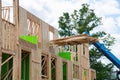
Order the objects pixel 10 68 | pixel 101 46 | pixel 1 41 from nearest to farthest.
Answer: pixel 1 41, pixel 10 68, pixel 101 46

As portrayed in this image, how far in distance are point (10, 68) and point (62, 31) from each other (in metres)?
32.4

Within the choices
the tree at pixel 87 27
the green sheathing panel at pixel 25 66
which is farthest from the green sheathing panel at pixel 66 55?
the tree at pixel 87 27

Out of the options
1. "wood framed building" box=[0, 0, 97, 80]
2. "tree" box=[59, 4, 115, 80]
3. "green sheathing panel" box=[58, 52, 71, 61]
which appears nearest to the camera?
"wood framed building" box=[0, 0, 97, 80]

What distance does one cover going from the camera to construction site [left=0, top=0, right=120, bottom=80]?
1526 cm

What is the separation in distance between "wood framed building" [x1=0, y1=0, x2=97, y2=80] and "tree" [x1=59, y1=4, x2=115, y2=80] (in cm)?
1669

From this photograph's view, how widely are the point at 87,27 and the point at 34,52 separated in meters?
30.6

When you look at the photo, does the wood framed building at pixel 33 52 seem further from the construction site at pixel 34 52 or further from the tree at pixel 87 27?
the tree at pixel 87 27

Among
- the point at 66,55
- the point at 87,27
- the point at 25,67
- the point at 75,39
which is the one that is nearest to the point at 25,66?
the point at 25,67

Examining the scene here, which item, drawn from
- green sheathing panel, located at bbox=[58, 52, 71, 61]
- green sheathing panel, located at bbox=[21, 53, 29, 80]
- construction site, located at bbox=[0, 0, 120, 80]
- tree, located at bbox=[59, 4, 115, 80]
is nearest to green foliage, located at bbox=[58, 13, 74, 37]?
tree, located at bbox=[59, 4, 115, 80]

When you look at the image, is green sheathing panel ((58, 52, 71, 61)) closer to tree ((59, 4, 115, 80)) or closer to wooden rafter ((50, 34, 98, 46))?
wooden rafter ((50, 34, 98, 46))

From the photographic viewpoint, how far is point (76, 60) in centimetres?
2773

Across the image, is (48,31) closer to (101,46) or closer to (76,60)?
(76,60)

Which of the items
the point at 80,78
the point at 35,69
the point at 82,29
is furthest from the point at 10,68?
the point at 82,29

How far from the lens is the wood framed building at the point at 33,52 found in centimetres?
1524
